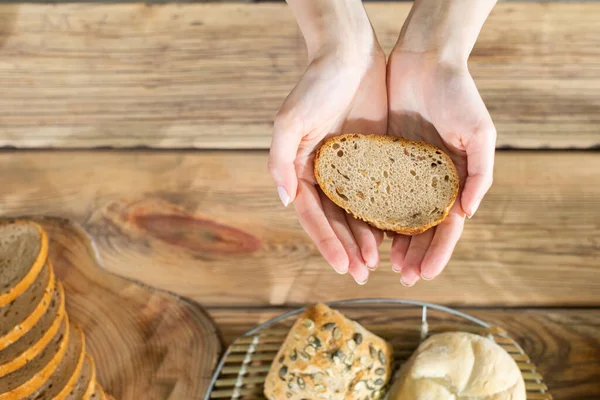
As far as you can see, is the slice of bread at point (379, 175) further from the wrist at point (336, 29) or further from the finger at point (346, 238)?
the wrist at point (336, 29)

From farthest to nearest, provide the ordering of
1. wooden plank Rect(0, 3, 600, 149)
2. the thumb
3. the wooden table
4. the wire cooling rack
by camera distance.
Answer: wooden plank Rect(0, 3, 600, 149) < the wooden table < the wire cooling rack < the thumb

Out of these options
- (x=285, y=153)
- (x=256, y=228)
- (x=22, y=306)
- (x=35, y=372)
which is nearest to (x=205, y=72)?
(x=256, y=228)

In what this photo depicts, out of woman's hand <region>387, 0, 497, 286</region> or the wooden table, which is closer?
woman's hand <region>387, 0, 497, 286</region>

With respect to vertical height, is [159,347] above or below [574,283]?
above

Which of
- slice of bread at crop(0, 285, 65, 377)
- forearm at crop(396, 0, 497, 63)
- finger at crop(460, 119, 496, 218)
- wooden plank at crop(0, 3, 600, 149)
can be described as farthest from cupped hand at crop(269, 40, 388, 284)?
slice of bread at crop(0, 285, 65, 377)

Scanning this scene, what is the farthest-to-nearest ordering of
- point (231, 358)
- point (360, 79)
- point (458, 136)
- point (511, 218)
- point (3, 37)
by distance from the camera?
point (3, 37) < point (511, 218) < point (231, 358) < point (360, 79) < point (458, 136)

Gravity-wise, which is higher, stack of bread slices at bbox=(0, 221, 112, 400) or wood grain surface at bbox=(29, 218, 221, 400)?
stack of bread slices at bbox=(0, 221, 112, 400)

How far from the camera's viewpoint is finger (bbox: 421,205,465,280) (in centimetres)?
98

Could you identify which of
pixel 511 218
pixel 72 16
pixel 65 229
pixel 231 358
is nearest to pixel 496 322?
pixel 511 218

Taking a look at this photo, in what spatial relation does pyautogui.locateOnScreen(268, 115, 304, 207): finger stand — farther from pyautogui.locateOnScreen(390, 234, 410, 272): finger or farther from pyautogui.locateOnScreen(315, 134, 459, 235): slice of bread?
pyautogui.locateOnScreen(390, 234, 410, 272): finger

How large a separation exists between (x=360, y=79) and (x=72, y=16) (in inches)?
35.9

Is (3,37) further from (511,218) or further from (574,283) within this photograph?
(574,283)

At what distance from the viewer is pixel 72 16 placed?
153 cm

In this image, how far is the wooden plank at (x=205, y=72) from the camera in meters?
1.41
